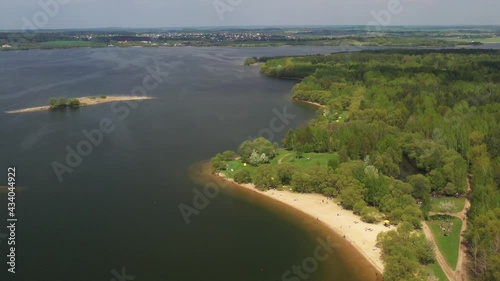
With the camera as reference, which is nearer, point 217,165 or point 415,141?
point 217,165

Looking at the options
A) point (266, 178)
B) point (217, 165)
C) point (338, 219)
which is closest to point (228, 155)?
point (217, 165)

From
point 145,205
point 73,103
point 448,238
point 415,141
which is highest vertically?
point 73,103

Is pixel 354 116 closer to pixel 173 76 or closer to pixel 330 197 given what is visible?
pixel 330 197

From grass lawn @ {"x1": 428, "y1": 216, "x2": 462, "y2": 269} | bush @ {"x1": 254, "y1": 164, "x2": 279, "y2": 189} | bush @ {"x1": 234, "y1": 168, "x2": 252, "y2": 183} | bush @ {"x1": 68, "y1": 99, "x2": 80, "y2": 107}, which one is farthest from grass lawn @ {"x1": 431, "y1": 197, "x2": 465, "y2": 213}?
bush @ {"x1": 68, "y1": 99, "x2": 80, "y2": 107}

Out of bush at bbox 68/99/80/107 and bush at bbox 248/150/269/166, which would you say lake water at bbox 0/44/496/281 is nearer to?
bush at bbox 68/99/80/107

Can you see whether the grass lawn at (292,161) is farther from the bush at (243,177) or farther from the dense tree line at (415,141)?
the dense tree line at (415,141)

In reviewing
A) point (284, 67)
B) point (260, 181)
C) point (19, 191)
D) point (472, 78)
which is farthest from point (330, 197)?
point (284, 67)

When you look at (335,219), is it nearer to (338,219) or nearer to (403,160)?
(338,219)
